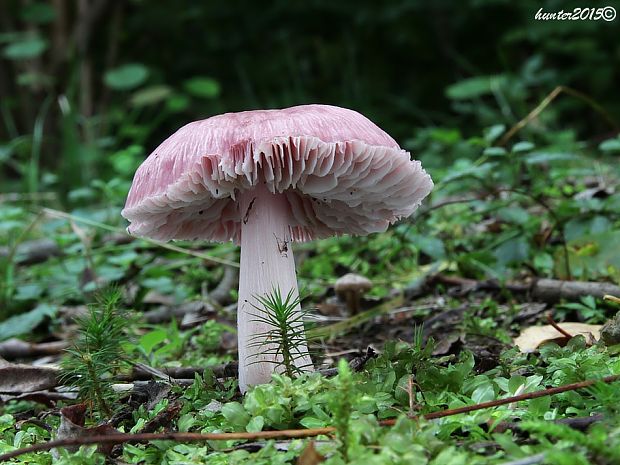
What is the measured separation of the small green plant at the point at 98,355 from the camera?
214 cm

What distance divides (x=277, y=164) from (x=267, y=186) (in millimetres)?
238

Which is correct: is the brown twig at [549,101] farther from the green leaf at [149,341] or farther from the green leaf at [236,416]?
the green leaf at [236,416]

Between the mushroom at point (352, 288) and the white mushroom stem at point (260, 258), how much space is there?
786 mm

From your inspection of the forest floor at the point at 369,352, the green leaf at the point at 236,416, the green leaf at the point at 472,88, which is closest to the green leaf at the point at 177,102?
the green leaf at the point at 472,88

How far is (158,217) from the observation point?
7.82 feet

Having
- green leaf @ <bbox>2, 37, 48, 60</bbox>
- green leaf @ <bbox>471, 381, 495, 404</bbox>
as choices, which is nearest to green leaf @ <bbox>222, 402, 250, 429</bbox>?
green leaf @ <bbox>471, 381, 495, 404</bbox>

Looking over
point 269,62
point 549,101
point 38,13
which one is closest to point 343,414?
point 549,101

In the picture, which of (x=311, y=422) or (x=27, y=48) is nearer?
(x=311, y=422)

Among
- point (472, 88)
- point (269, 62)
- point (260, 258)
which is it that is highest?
point (269, 62)

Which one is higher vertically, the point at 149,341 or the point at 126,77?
the point at 126,77

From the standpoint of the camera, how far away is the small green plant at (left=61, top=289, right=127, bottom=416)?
2.14 m

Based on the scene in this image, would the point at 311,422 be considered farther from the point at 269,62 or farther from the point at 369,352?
the point at 269,62

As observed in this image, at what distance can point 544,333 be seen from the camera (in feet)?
8.41

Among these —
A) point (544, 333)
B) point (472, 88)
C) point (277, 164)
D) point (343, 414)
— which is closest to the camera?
point (343, 414)
